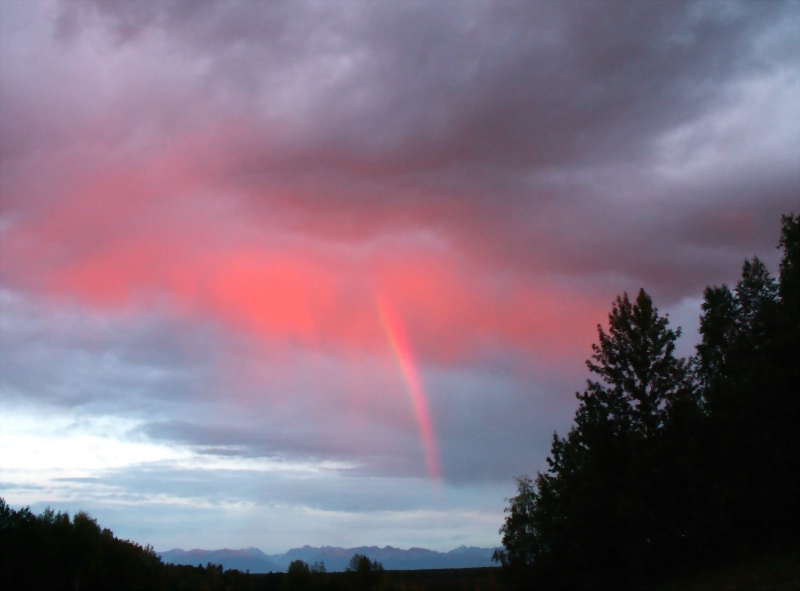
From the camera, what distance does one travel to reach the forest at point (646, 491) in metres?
40.7

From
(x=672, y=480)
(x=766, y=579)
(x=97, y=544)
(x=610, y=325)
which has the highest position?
(x=610, y=325)

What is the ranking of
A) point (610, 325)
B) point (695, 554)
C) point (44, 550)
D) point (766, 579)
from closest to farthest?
point (766, 579), point (44, 550), point (695, 554), point (610, 325)

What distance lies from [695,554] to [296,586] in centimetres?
2311

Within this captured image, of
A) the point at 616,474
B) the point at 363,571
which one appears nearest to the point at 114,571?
the point at 363,571

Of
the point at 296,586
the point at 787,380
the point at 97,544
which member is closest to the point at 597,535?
the point at 787,380

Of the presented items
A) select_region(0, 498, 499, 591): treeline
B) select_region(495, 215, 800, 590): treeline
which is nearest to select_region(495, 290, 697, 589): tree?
select_region(495, 215, 800, 590): treeline

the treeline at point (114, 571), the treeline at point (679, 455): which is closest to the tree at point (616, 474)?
the treeline at point (679, 455)

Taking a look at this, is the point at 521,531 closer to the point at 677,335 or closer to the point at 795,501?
the point at 677,335

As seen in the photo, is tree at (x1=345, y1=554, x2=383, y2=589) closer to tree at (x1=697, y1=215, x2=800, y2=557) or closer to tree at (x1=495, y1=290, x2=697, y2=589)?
tree at (x1=495, y1=290, x2=697, y2=589)

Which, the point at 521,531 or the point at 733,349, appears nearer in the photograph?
the point at 733,349

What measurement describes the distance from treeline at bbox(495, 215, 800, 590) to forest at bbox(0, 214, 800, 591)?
0.26ft

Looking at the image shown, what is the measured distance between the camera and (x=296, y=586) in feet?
140

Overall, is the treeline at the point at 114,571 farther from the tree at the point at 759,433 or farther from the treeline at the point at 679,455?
the tree at the point at 759,433

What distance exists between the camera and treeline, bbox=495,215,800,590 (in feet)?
135
